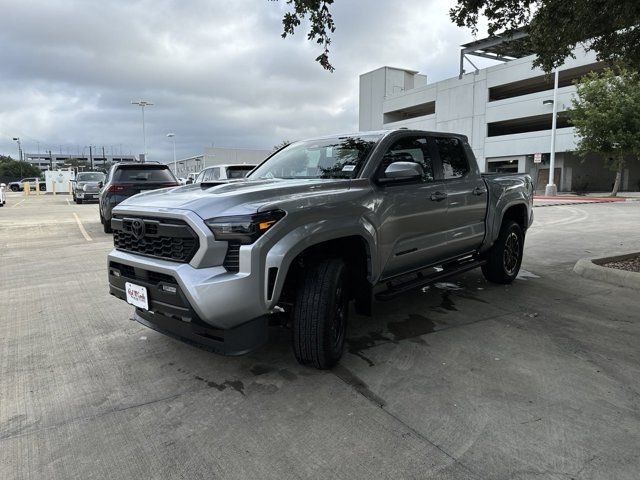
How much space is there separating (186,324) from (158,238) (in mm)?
684

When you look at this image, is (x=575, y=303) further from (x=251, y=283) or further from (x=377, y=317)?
(x=251, y=283)

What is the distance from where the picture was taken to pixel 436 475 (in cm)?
243

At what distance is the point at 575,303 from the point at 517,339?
166cm

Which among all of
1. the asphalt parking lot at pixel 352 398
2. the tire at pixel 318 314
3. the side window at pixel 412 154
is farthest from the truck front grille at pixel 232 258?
the side window at pixel 412 154

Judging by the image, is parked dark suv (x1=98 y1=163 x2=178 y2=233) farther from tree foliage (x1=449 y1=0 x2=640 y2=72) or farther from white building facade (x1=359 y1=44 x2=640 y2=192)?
white building facade (x1=359 y1=44 x2=640 y2=192)

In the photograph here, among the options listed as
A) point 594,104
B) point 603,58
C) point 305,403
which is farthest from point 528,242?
point 594,104

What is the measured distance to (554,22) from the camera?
260 inches

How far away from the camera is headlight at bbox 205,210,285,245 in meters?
3.09

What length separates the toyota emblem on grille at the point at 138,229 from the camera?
3.55 metres

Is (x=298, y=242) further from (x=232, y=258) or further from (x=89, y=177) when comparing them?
(x=89, y=177)

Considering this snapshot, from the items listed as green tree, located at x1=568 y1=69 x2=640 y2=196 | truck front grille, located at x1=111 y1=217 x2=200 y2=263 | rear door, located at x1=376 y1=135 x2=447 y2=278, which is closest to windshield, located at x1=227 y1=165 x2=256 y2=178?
rear door, located at x1=376 y1=135 x2=447 y2=278

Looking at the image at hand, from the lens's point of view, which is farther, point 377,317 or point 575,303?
point 575,303

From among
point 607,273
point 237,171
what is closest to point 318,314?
point 607,273

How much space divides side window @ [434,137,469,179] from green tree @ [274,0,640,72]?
226 centimetres
